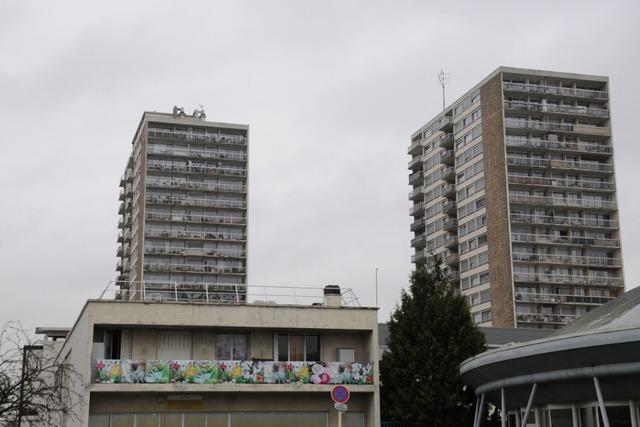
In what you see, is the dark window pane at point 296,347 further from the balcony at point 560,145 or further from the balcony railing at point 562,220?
the balcony at point 560,145

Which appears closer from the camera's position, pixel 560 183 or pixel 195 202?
pixel 560 183

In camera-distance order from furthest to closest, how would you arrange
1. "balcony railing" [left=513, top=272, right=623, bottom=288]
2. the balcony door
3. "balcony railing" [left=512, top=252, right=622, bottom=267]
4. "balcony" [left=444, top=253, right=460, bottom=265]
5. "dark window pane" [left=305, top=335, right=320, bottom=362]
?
"balcony" [left=444, top=253, right=460, bottom=265] → "balcony railing" [left=512, top=252, right=622, bottom=267] → "balcony railing" [left=513, top=272, right=623, bottom=288] → "dark window pane" [left=305, top=335, right=320, bottom=362] → the balcony door

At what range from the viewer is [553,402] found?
28312 mm

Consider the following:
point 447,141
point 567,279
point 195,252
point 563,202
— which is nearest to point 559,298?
point 567,279

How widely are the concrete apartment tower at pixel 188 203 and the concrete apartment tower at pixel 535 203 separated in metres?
28.7

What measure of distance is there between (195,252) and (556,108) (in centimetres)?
4632

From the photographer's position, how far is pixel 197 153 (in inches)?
4670

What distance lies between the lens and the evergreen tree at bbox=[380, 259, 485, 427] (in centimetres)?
3826

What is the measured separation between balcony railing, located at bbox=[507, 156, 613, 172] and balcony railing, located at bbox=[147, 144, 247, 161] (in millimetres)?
37515

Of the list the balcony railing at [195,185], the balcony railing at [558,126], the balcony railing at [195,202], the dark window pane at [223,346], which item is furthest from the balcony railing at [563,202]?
the dark window pane at [223,346]

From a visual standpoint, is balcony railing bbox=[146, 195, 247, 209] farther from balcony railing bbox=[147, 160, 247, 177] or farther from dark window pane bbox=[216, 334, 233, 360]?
dark window pane bbox=[216, 334, 233, 360]

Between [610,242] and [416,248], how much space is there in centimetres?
2484

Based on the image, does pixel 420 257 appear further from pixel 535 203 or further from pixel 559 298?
pixel 559 298

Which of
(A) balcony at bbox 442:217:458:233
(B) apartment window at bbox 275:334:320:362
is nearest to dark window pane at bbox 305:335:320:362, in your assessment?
(B) apartment window at bbox 275:334:320:362
